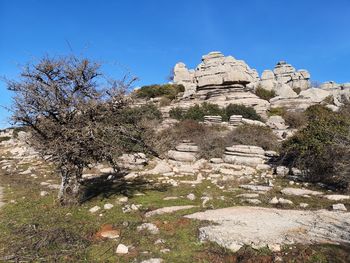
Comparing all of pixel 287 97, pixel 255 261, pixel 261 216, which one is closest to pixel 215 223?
pixel 261 216

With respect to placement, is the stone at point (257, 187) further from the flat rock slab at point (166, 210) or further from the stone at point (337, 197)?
the flat rock slab at point (166, 210)

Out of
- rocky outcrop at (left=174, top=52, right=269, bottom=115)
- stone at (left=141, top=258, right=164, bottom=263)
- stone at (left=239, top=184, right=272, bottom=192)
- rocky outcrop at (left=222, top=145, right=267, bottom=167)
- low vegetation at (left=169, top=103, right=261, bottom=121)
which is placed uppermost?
rocky outcrop at (left=174, top=52, right=269, bottom=115)

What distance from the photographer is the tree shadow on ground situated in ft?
37.7

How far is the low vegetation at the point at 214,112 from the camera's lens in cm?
2866

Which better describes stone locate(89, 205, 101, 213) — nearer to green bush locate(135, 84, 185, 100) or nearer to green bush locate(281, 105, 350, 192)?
green bush locate(281, 105, 350, 192)

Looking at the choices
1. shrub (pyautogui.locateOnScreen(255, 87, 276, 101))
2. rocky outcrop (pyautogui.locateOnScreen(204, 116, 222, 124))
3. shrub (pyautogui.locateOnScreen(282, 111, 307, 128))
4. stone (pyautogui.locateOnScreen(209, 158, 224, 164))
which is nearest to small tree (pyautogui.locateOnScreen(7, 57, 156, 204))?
stone (pyautogui.locateOnScreen(209, 158, 224, 164))

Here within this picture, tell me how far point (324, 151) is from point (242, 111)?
16.3m

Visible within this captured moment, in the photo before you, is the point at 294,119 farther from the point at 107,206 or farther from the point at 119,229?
the point at 119,229

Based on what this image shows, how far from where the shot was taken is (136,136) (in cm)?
1073

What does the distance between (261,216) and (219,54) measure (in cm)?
5009

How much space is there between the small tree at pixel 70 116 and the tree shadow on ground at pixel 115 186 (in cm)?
173

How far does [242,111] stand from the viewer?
95.5 ft

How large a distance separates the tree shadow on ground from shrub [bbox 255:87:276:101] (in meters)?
28.9

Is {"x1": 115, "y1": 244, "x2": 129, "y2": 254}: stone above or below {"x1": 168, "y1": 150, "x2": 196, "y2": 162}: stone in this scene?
below
